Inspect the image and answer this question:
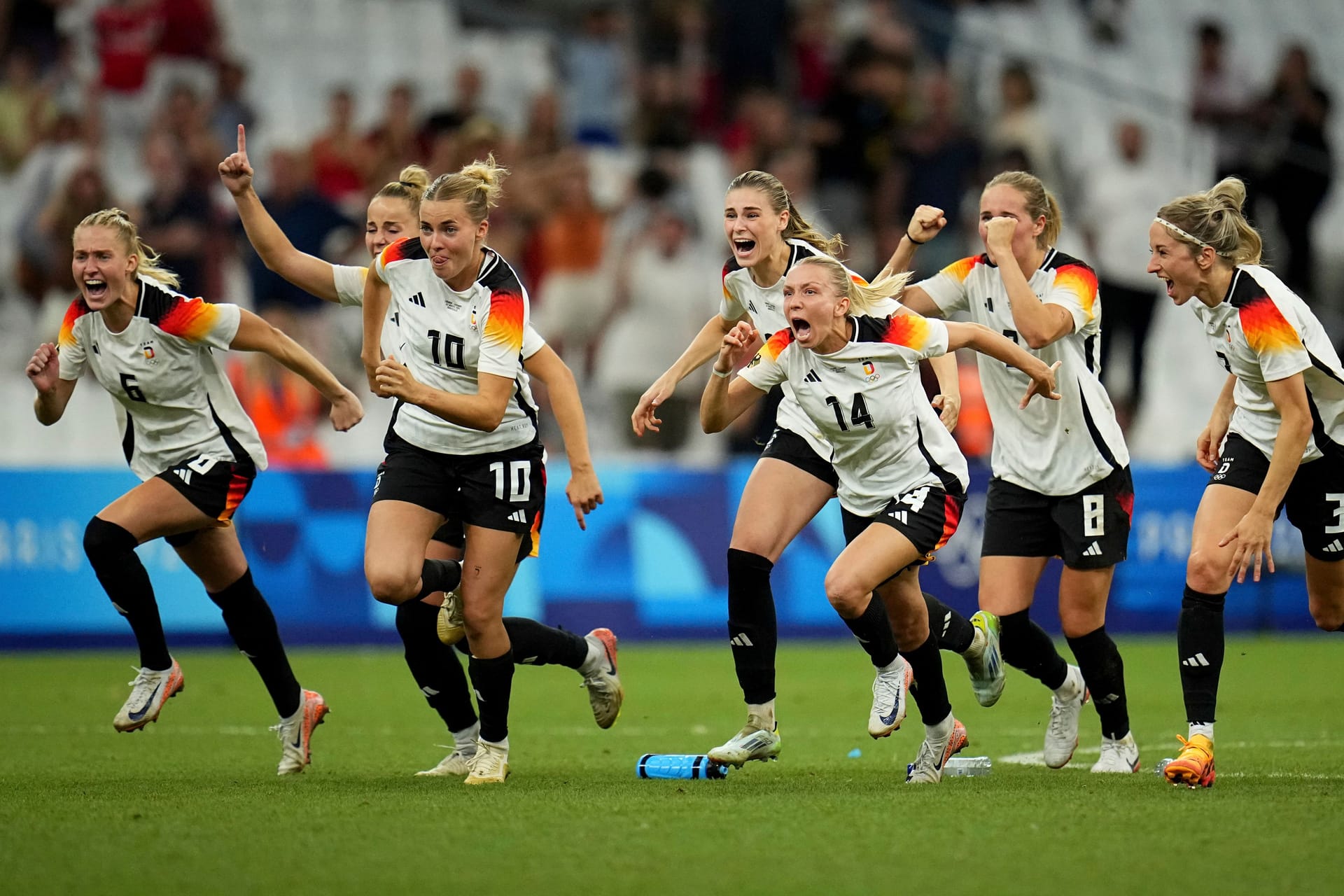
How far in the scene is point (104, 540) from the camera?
22.5 feet

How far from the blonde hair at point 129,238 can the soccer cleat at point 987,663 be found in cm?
368

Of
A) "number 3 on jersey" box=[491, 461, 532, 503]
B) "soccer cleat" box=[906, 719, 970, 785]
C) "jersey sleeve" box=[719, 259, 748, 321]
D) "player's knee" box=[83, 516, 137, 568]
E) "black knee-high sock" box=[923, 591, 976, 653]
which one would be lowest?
"soccer cleat" box=[906, 719, 970, 785]

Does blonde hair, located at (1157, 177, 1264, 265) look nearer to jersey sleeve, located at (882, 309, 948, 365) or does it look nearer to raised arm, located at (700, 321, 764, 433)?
jersey sleeve, located at (882, 309, 948, 365)

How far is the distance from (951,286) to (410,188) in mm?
2383

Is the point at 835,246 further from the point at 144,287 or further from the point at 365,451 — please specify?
the point at 365,451

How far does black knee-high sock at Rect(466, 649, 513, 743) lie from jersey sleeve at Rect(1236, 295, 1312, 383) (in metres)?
3.04

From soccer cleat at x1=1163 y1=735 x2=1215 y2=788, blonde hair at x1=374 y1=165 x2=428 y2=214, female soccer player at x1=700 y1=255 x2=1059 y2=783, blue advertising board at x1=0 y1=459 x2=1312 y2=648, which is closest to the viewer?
soccer cleat at x1=1163 y1=735 x2=1215 y2=788

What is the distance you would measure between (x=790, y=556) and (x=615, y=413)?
3.32 m

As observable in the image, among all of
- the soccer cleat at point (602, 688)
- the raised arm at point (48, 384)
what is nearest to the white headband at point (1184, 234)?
the soccer cleat at point (602, 688)

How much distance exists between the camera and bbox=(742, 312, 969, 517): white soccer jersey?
255 inches

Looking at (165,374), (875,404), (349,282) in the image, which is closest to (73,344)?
(165,374)

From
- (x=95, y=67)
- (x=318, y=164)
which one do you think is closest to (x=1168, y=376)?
(x=318, y=164)

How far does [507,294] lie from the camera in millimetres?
6527

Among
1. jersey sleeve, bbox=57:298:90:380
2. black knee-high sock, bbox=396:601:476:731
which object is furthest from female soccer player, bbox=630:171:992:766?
jersey sleeve, bbox=57:298:90:380
